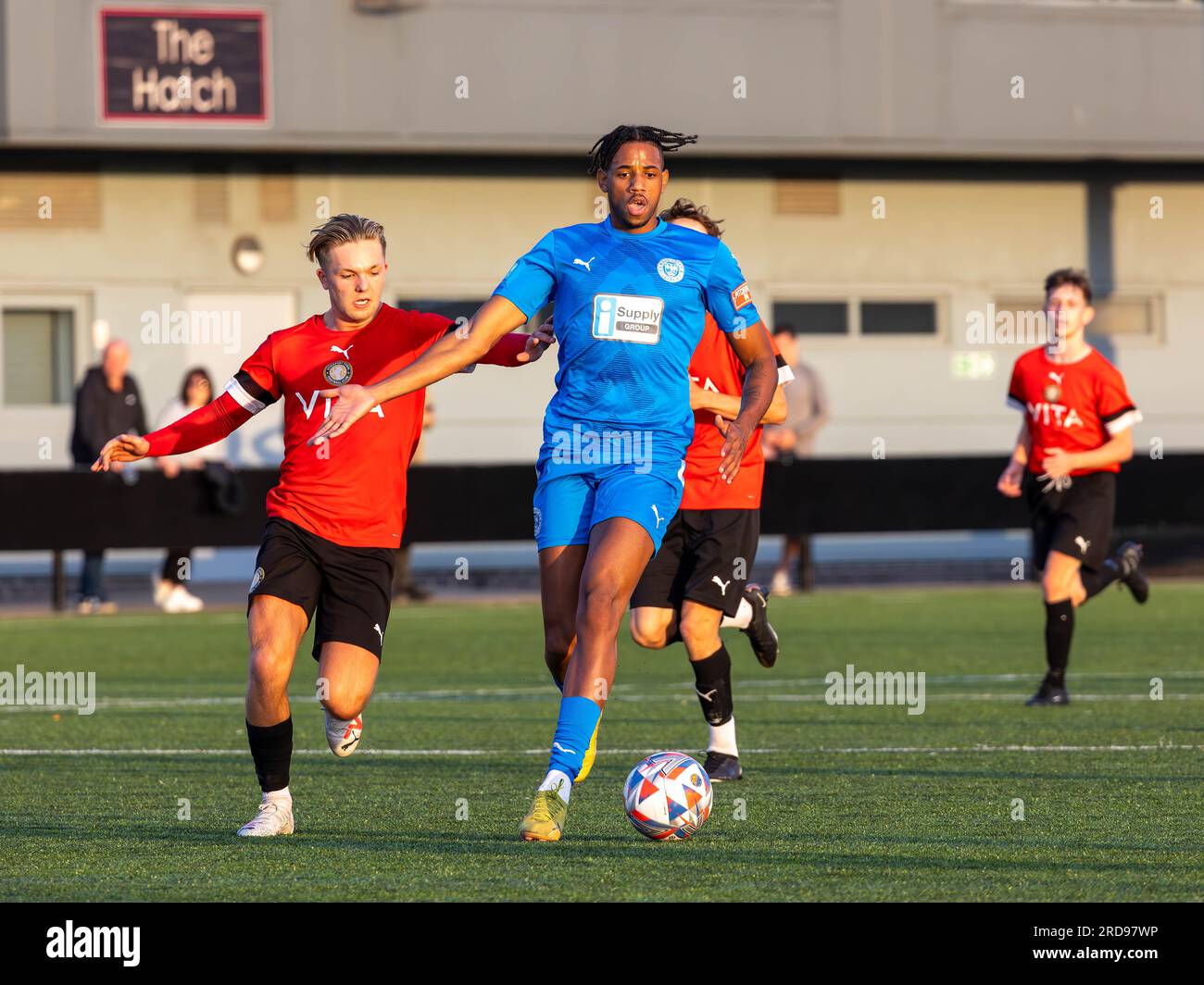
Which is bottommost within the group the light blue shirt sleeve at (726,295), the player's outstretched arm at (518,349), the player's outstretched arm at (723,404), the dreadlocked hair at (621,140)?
the player's outstretched arm at (723,404)

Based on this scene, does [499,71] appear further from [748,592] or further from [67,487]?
[748,592]

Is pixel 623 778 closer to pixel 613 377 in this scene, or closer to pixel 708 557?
pixel 708 557

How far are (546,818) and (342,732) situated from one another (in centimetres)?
103

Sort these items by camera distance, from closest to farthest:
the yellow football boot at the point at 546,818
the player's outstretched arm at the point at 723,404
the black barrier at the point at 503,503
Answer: the yellow football boot at the point at 546,818, the player's outstretched arm at the point at 723,404, the black barrier at the point at 503,503

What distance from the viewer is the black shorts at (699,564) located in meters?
8.35

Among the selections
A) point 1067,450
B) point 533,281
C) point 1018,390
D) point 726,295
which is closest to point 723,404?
point 726,295

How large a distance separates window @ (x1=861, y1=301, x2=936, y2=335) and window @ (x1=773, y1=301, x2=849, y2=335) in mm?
276

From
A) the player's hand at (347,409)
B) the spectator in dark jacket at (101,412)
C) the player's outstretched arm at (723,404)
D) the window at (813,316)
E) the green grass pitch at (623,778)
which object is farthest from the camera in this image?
the window at (813,316)

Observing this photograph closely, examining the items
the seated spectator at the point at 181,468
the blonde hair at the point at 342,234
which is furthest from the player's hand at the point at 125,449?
the seated spectator at the point at 181,468

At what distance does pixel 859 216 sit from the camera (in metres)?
25.0

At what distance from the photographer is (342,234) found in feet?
23.0

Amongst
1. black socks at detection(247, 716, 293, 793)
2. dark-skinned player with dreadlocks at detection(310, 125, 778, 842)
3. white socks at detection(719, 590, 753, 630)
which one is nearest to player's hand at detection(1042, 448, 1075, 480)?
white socks at detection(719, 590, 753, 630)

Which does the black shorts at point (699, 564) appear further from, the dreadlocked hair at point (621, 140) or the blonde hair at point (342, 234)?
the blonde hair at point (342, 234)

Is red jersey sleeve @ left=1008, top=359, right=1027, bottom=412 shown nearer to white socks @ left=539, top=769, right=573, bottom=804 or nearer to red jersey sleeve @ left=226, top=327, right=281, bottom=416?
red jersey sleeve @ left=226, top=327, right=281, bottom=416
